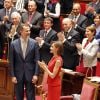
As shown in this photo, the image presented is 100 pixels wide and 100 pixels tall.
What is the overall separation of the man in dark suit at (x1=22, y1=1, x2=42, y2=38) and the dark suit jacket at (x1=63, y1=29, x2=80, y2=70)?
0.84 metres

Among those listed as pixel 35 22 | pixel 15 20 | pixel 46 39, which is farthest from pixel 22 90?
pixel 35 22

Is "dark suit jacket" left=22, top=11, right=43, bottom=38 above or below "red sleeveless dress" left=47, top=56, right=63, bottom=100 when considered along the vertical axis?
above

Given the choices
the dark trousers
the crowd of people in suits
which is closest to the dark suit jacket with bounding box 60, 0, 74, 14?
the crowd of people in suits

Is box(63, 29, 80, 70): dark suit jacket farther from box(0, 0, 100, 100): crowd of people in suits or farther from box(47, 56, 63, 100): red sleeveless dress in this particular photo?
box(47, 56, 63, 100): red sleeveless dress

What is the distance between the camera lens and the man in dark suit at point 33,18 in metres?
6.86

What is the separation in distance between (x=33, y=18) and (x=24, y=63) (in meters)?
1.68

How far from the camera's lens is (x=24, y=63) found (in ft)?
17.6

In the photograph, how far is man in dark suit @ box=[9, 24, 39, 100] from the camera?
5.36 metres

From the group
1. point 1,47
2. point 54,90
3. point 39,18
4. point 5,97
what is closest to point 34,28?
point 39,18

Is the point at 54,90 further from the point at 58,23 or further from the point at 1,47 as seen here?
the point at 58,23

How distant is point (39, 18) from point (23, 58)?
1659 millimetres

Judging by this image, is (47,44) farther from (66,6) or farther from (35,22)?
(66,6)

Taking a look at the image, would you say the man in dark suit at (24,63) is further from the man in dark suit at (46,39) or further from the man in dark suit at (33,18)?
the man in dark suit at (33,18)

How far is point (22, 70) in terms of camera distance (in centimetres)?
538
